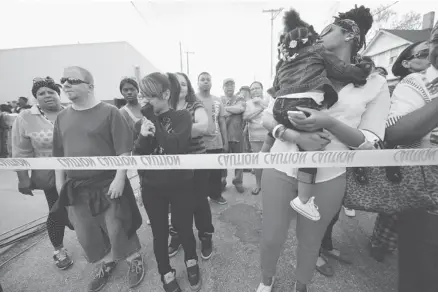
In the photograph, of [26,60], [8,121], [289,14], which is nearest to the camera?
[289,14]

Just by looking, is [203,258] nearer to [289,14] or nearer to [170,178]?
[170,178]

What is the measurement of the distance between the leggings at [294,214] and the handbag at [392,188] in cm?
34

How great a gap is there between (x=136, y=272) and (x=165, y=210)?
86 centimetres

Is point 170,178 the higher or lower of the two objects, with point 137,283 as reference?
higher

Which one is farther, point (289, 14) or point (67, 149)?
point (67, 149)

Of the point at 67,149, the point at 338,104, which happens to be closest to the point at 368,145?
the point at 338,104

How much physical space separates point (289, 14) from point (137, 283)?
104 inches

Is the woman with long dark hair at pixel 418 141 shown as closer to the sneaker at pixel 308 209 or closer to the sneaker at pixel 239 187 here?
the sneaker at pixel 308 209

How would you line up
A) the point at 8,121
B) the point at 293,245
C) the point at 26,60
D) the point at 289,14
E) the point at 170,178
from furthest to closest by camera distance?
the point at 26,60 → the point at 8,121 → the point at 293,245 → the point at 170,178 → the point at 289,14

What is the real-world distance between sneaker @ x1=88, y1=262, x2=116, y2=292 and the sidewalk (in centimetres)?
7

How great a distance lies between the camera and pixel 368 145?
113cm

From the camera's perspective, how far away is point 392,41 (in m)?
16.6

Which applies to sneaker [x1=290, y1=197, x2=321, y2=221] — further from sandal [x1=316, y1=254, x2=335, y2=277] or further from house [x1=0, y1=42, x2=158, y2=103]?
house [x1=0, y1=42, x2=158, y2=103]

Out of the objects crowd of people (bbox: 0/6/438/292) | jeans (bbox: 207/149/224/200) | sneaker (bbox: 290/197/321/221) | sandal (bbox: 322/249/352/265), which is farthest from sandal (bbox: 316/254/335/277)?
jeans (bbox: 207/149/224/200)
